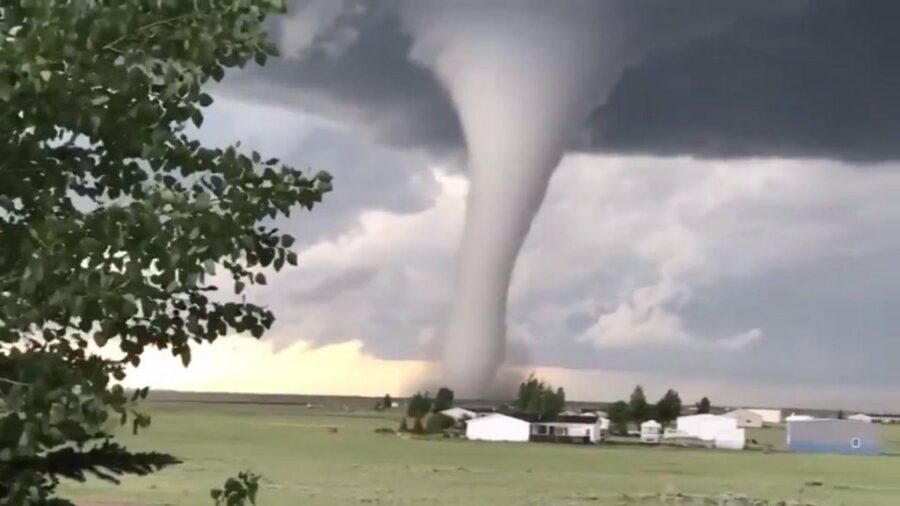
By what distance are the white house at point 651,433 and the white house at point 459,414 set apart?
23.1 inches

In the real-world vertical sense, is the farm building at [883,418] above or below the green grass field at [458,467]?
above

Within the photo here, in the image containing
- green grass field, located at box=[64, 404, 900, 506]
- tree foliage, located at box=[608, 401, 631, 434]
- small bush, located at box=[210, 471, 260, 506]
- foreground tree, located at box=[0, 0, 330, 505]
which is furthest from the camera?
A: tree foliage, located at box=[608, 401, 631, 434]

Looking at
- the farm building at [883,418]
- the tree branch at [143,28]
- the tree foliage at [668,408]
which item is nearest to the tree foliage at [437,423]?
the tree foliage at [668,408]

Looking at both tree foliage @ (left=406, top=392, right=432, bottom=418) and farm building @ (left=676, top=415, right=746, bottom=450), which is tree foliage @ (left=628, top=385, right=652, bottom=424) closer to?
farm building @ (left=676, top=415, right=746, bottom=450)

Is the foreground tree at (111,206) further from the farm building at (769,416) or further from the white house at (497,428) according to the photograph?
the farm building at (769,416)

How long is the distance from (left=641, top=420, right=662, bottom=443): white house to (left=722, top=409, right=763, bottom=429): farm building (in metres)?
0.25

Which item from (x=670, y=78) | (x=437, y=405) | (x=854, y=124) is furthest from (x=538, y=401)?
(x=854, y=124)

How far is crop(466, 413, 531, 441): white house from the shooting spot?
11.9 feet

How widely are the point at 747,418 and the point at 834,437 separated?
301 millimetres

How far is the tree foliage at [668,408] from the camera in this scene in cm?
371

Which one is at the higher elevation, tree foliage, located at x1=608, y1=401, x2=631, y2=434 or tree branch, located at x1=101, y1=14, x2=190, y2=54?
tree branch, located at x1=101, y1=14, x2=190, y2=54

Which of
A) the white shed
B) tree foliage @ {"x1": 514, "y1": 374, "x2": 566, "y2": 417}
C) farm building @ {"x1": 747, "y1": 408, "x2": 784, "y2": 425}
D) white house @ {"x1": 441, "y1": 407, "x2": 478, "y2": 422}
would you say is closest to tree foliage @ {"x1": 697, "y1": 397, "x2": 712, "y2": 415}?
the white shed

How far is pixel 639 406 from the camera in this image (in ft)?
12.4

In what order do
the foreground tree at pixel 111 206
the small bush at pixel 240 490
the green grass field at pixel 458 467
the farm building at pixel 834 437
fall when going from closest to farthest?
the foreground tree at pixel 111 206 → the small bush at pixel 240 490 → the green grass field at pixel 458 467 → the farm building at pixel 834 437
